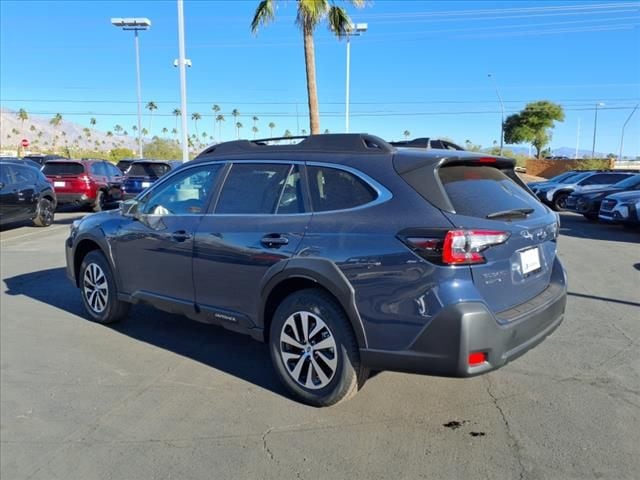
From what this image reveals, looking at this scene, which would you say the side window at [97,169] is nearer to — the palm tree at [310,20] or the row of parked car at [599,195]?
the palm tree at [310,20]

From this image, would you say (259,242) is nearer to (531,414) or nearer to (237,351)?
(237,351)

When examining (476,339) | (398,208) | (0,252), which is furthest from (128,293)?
(0,252)

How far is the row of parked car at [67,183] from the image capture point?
12.6m

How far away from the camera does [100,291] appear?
5398mm

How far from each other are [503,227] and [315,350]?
146 centimetres

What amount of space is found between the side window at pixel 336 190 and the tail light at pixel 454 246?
50 centimetres

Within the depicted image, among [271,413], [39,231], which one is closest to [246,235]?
[271,413]

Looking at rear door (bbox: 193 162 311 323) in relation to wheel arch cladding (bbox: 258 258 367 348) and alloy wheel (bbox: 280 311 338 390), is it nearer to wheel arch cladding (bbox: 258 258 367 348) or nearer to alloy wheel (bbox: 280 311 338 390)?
wheel arch cladding (bbox: 258 258 367 348)

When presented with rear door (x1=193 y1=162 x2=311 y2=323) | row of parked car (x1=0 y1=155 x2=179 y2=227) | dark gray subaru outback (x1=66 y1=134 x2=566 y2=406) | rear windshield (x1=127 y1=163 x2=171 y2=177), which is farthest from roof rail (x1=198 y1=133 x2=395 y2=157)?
rear windshield (x1=127 y1=163 x2=171 y2=177)

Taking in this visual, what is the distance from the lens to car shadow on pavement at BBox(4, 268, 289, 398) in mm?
4305

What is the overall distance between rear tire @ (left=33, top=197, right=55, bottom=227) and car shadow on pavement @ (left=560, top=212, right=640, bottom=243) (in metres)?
12.9

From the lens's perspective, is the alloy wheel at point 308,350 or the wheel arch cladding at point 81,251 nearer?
the alloy wheel at point 308,350

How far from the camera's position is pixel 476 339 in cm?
297

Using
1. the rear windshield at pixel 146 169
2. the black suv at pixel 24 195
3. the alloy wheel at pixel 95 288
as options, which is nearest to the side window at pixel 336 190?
the alloy wheel at pixel 95 288
